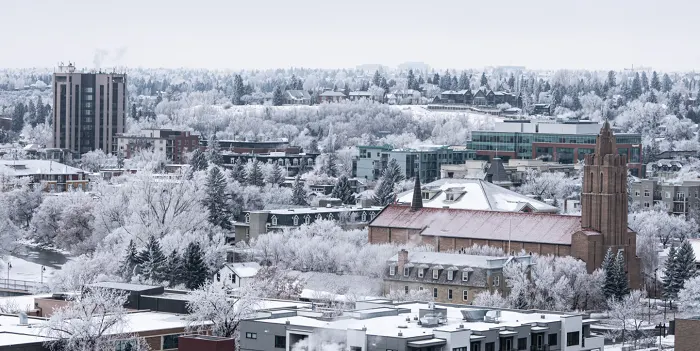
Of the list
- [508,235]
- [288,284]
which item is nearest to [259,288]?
[288,284]

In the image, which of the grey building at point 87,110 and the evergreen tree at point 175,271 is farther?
the grey building at point 87,110

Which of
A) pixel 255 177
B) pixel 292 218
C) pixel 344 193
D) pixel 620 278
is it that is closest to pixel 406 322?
pixel 620 278

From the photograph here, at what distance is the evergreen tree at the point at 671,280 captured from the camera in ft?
310

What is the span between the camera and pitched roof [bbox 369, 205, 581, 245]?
9469 centimetres

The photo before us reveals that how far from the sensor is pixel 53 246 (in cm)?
12331

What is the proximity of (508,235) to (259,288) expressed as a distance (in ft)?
53.3

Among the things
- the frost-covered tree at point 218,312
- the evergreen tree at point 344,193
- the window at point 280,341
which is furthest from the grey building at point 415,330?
the evergreen tree at point 344,193

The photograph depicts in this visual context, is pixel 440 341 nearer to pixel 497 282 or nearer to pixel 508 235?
pixel 497 282

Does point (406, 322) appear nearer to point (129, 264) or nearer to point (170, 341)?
point (170, 341)

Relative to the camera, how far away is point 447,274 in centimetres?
8906

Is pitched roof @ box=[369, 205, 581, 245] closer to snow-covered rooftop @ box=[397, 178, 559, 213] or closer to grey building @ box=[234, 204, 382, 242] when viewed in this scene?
snow-covered rooftop @ box=[397, 178, 559, 213]

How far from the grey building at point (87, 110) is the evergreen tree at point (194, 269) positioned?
334ft

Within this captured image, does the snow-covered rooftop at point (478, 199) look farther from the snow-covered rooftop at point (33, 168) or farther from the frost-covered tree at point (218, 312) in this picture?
the snow-covered rooftop at point (33, 168)

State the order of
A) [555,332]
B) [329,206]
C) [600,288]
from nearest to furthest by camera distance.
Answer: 1. [555,332]
2. [600,288]
3. [329,206]
